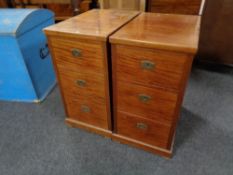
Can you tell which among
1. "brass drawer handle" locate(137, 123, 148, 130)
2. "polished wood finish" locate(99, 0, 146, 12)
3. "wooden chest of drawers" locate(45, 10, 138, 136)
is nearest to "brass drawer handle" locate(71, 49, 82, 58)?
"wooden chest of drawers" locate(45, 10, 138, 136)

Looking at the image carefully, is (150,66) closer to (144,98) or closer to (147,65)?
(147,65)

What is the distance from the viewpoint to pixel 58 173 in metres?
1.16

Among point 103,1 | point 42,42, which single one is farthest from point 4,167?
point 103,1

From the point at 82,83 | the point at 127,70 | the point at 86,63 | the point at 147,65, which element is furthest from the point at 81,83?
the point at 147,65

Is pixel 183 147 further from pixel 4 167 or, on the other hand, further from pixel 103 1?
pixel 103 1

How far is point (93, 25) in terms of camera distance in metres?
1.10

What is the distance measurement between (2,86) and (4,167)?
31.0 inches

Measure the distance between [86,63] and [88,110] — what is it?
0.39 metres

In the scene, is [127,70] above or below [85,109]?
above

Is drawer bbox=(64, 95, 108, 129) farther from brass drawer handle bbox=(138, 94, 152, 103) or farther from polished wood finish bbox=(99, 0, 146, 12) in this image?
polished wood finish bbox=(99, 0, 146, 12)

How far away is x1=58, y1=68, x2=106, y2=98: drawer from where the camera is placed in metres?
1.13

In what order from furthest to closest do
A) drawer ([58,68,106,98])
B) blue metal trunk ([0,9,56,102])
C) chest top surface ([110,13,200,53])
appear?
blue metal trunk ([0,9,56,102]) → drawer ([58,68,106,98]) → chest top surface ([110,13,200,53])

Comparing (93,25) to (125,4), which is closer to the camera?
(93,25)

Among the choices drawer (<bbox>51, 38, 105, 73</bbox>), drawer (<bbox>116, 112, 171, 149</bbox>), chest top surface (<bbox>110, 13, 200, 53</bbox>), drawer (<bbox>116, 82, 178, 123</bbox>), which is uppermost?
chest top surface (<bbox>110, 13, 200, 53</bbox>)
